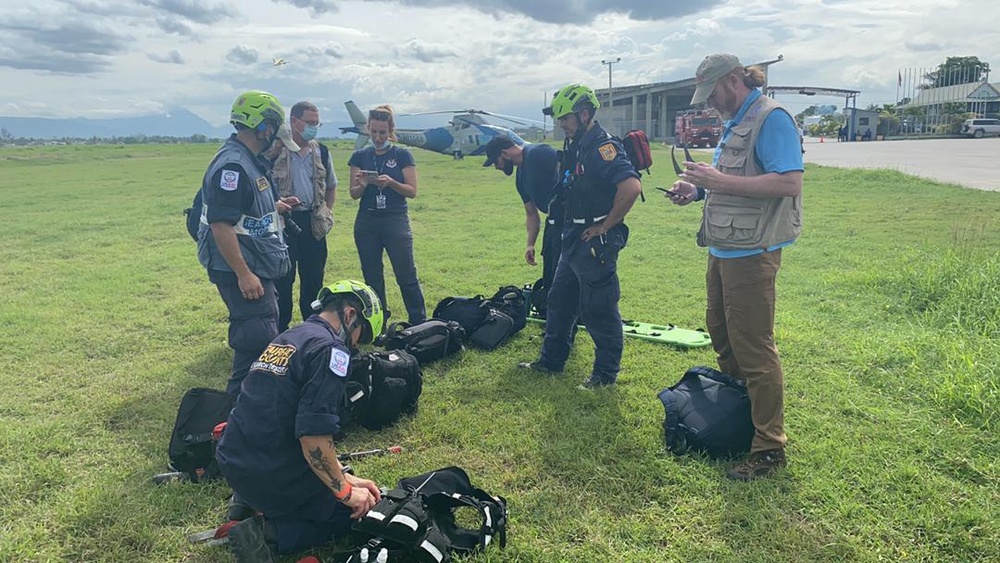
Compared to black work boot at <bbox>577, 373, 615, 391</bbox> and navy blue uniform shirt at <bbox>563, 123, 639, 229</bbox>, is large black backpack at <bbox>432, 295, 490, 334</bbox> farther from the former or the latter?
navy blue uniform shirt at <bbox>563, 123, 639, 229</bbox>

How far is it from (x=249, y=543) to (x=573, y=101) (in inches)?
143

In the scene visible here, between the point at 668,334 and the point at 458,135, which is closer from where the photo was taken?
the point at 668,334

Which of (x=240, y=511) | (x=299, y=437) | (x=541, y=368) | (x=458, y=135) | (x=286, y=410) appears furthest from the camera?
(x=458, y=135)

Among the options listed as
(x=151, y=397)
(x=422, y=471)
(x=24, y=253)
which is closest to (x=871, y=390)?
(x=422, y=471)

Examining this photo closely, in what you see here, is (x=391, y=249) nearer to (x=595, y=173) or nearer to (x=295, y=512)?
(x=595, y=173)

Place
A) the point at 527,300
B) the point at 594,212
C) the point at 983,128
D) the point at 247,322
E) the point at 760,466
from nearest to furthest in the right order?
1. the point at 760,466
2. the point at 247,322
3. the point at 594,212
4. the point at 527,300
5. the point at 983,128

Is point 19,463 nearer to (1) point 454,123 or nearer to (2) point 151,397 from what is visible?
(2) point 151,397

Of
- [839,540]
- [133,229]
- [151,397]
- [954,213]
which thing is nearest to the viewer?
[839,540]

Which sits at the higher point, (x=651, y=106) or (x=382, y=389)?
(x=651, y=106)

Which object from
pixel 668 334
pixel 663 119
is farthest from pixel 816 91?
pixel 668 334

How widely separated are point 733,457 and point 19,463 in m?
4.56

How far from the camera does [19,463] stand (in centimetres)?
395

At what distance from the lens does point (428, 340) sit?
552 centimetres

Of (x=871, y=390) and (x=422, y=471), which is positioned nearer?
(x=422, y=471)
